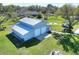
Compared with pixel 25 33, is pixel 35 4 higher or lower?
higher

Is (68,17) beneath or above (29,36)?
above

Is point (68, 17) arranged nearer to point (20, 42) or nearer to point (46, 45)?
point (46, 45)

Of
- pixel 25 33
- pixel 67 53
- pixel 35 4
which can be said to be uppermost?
pixel 35 4

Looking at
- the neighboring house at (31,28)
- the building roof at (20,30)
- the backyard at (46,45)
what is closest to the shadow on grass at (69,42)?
the backyard at (46,45)

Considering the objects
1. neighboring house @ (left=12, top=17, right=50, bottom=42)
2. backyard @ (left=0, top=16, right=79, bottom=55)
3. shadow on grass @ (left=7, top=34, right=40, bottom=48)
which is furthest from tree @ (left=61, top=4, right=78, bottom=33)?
shadow on grass @ (left=7, top=34, right=40, bottom=48)

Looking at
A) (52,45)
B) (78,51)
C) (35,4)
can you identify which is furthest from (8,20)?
(78,51)

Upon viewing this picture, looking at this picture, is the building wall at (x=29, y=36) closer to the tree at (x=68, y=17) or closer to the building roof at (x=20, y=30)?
the building roof at (x=20, y=30)

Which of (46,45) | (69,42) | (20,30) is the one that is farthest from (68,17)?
(20,30)

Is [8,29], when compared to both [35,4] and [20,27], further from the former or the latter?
[35,4]
